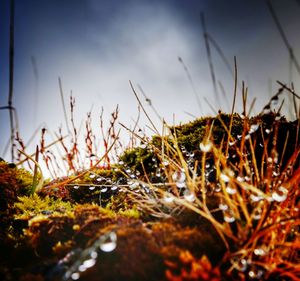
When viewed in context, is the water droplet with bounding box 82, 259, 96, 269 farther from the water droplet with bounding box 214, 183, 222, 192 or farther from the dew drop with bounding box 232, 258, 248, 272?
the water droplet with bounding box 214, 183, 222, 192

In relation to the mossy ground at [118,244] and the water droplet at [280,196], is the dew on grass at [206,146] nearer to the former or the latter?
the mossy ground at [118,244]

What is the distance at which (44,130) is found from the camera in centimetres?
282

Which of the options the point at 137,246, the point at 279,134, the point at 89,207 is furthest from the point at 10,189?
the point at 279,134

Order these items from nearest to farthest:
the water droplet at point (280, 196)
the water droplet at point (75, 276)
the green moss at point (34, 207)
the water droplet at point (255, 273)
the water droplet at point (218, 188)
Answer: the water droplet at point (75, 276)
the water droplet at point (255, 273)
the water droplet at point (280, 196)
the water droplet at point (218, 188)
the green moss at point (34, 207)

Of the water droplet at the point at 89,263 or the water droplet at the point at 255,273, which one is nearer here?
the water droplet at the point at 89,263

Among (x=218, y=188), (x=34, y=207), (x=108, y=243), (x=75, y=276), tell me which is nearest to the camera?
(x=75, y=276)

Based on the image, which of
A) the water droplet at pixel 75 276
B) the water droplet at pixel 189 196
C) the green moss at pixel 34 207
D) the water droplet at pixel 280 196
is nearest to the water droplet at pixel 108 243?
the water droplet at pixel 75 276

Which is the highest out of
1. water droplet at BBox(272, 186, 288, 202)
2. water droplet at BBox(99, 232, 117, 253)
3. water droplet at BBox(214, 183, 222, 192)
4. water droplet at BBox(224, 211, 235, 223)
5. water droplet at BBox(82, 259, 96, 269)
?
water droplet at BBox(99, 232, 117, 253)

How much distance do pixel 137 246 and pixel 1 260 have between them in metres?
0.71

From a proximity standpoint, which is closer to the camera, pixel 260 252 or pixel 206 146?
pixel 260 252

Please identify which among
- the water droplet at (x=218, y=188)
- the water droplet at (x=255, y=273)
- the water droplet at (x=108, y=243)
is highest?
the water droplet at (x=108, y=243)

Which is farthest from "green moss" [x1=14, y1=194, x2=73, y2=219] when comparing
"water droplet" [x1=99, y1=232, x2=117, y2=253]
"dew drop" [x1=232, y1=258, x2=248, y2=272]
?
"dew drop" [x1=232, y1=258, x2=248, y2=272]


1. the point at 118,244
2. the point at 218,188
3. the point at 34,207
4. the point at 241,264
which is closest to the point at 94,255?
the point at 118,244

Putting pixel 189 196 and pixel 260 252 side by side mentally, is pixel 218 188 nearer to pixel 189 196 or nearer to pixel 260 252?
pixel 189 196
